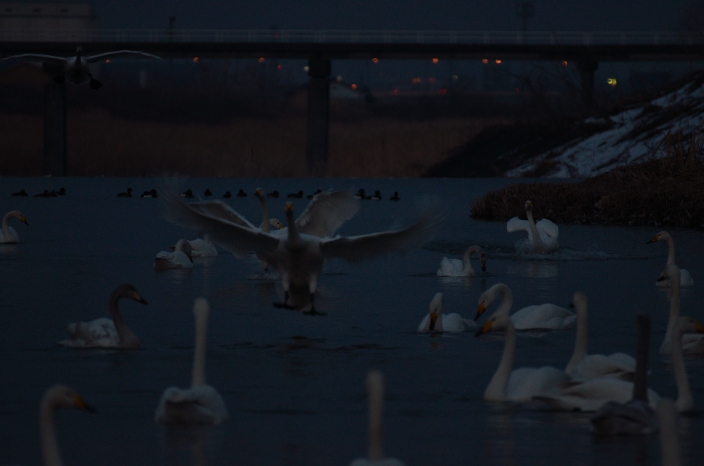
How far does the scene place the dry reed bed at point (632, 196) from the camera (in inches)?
1107

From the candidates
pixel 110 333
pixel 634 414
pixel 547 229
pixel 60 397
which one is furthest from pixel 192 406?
pixel 547 229

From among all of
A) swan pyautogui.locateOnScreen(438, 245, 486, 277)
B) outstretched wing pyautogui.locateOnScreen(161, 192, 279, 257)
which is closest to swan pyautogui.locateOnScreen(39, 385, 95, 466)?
outstretched wing pyautogui.locateOnScreen(161, 192, 279, 257)

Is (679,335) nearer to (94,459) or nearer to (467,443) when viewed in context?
(467,443)

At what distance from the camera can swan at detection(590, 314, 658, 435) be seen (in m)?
8.44

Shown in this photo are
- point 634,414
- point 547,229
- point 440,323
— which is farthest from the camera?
point 547,229

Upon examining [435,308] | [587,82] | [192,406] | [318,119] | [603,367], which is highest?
[587,82]

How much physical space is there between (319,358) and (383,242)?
8.09 ft

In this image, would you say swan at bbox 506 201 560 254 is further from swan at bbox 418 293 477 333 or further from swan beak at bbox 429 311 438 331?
swan beak at bbox 429 311 438 331

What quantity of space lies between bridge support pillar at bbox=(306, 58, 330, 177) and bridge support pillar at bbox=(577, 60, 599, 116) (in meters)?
12.7

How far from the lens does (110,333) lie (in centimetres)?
1191

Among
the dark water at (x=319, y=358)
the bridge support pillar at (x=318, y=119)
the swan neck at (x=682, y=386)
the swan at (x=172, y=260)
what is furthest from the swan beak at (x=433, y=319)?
the bridge support pillar at (x=318, y=119)

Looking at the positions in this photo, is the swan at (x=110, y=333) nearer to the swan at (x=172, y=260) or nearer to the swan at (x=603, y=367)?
the swan at (x=603, y=367)

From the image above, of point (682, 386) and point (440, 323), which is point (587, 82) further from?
point (682, 386)

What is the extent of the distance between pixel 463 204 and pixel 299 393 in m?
34.3
